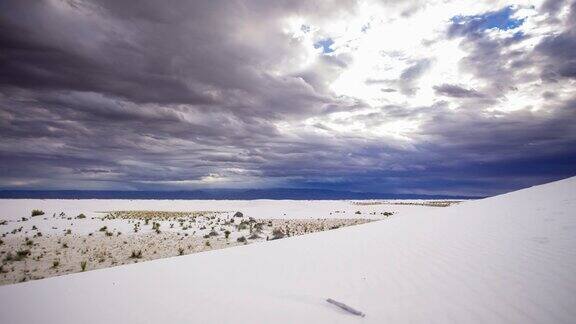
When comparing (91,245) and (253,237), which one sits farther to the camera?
(253,237)

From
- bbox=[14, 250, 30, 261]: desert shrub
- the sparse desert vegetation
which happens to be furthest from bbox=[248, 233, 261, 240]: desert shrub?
bbox=[14, 250, 30, 261]: desert shrub

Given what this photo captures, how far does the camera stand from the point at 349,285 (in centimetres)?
542

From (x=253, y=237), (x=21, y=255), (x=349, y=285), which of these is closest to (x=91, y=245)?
(x=21, y=255)

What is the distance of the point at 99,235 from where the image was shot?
19859 mm

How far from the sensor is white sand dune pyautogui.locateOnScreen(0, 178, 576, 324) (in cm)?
421

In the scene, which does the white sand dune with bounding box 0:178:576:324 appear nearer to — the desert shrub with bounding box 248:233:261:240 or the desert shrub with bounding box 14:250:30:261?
the desert shrub with bounding box 14:250:30:261

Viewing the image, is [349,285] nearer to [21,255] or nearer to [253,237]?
[21,255]

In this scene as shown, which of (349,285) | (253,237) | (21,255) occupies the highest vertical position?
(349,285)

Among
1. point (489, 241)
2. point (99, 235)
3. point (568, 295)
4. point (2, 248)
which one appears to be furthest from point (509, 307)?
point (99, 235)

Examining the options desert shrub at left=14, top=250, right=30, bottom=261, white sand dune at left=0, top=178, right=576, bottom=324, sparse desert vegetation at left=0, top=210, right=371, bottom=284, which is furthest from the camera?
desert shrub at left=14, top=250, right=30, bottom=261

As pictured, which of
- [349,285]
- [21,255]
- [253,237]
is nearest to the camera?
[349,285]

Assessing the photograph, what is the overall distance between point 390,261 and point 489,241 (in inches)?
86.2

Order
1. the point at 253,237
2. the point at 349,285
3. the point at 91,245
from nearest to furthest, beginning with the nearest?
the point at 349,285
the point at 91,245
the point at 253,237

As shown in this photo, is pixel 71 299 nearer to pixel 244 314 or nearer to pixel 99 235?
pixel 244 314
